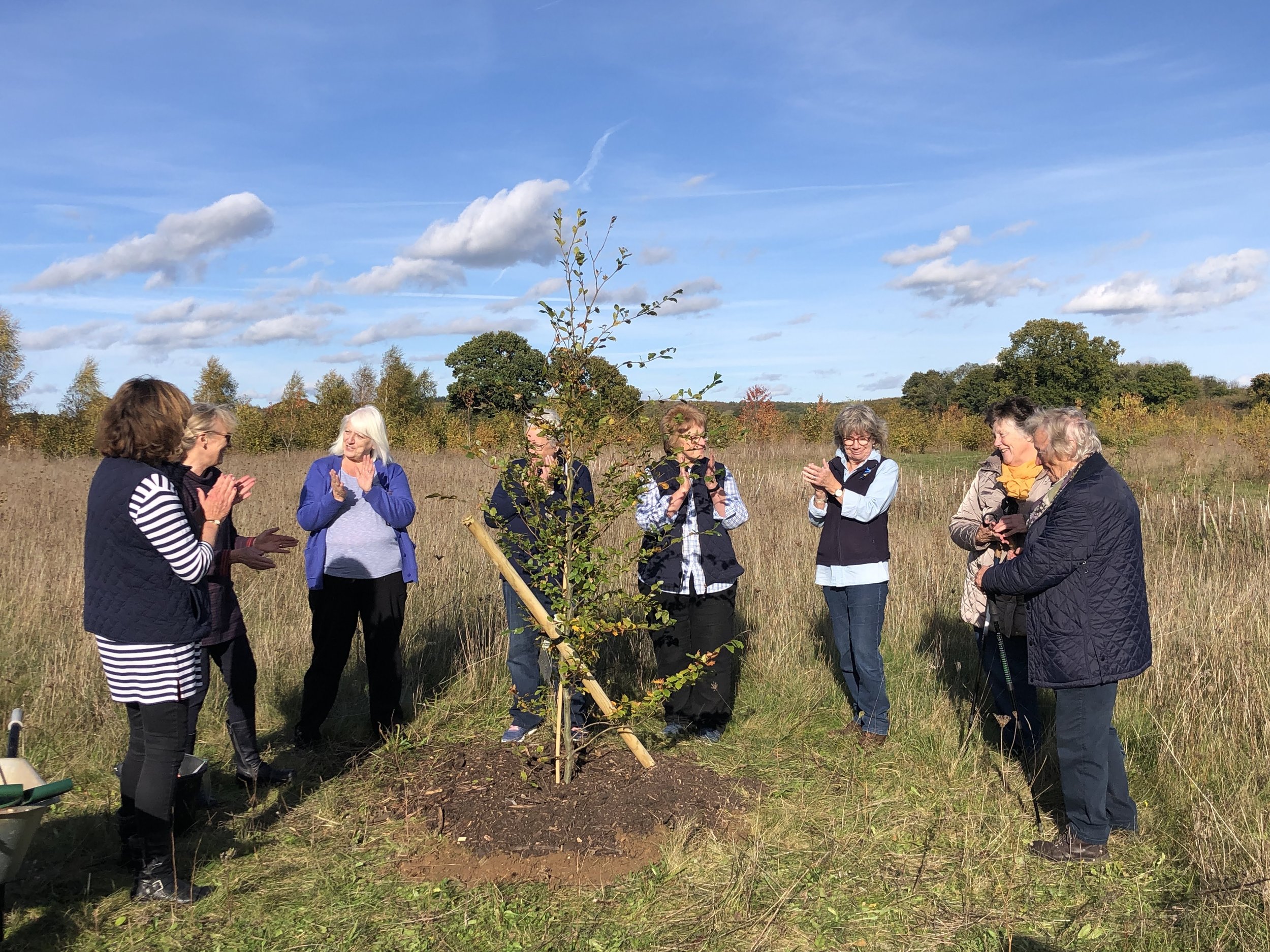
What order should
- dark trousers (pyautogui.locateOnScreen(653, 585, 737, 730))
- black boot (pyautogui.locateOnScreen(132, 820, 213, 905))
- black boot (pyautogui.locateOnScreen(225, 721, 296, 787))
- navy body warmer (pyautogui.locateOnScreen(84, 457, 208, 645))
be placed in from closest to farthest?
navy body warmer (pyautogui.locateOnScreen(84, 457, 208, 645))
black boot (pyautogui.locateOnScreen(132, 820, 213, 905))
black boot (pyautogui.locateOnScreen(225, 721, 296, 787))
dark trousers (pyautogui.locateOnScreen(653, 585, 737, 730))

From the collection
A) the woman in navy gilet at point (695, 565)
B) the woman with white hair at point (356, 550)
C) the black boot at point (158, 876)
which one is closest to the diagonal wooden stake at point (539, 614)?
the woman in navy gilet at point (695, 565)

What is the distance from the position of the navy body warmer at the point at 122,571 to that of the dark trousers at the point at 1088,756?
11.5 ft

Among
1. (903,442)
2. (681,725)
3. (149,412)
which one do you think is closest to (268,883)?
(149,412)

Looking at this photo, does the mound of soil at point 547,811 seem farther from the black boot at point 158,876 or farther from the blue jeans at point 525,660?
the black boot at point 158,876

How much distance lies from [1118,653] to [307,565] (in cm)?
390

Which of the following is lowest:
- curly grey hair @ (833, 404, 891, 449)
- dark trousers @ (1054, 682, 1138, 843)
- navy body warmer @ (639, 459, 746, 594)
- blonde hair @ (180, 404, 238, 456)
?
dark trousers @ (1054, 682, 1138, 843)

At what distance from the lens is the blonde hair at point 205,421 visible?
3.83 meters

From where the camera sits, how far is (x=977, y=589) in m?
4.20

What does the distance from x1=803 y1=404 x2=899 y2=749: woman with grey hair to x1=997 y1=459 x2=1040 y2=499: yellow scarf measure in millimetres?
547

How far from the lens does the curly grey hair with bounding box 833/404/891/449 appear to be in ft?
14.3

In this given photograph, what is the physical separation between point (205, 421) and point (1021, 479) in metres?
4.05

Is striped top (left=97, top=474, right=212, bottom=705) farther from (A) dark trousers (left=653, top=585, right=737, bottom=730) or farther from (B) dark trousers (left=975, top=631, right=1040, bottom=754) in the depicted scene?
(B) dark trousers (left=975, top=631, right=1040, bottom=754)

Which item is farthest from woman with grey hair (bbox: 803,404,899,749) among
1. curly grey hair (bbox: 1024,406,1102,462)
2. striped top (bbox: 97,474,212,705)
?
striped top (bbox: 97,474,212,705)

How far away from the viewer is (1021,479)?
400cm
